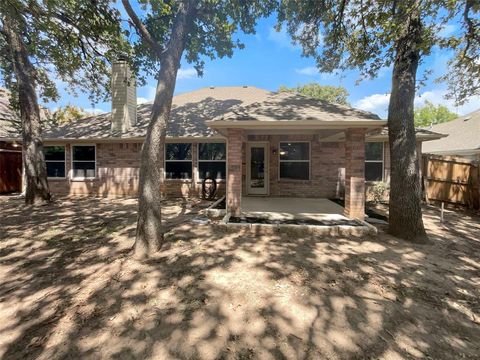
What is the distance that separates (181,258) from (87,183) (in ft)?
33.0

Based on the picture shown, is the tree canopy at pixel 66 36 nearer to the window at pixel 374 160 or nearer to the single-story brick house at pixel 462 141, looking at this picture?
the window at pixel 374 160

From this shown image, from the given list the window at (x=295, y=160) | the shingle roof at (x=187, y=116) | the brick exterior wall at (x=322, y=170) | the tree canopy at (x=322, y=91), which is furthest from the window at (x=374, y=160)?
the tree canopy at (x=322, y=91)

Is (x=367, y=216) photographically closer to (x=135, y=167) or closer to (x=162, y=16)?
(x=162, y=16)

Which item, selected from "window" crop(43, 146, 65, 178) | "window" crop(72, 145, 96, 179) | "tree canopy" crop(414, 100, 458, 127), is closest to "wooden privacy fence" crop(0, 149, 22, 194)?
"window" crop(43, 146, 65, 178)

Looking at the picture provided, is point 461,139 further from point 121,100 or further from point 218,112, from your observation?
point 121,100

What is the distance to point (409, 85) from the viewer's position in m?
5.73

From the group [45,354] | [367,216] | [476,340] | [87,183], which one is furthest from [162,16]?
[87,183]

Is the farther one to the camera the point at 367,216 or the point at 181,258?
the point at 367,216

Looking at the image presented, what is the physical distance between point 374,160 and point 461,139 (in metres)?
10.5

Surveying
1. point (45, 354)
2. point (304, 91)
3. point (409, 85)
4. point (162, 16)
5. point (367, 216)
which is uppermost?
point (304, 91)

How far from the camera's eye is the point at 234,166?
23.1ft

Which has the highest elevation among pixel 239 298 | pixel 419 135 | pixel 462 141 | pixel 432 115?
pixel 432 115

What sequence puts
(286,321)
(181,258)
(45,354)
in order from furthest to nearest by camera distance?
1. (181,258)
2. (286,321)
3. (45,354)

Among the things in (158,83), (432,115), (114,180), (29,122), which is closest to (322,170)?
(158,83)
